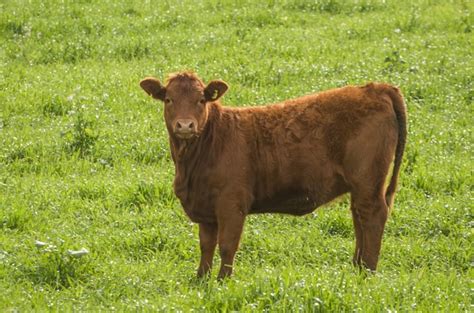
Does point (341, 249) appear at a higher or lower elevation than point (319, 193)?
lower

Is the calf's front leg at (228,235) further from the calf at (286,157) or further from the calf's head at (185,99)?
the calf's head at (185,99)

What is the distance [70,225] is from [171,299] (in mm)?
2836

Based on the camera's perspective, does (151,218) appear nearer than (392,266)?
No

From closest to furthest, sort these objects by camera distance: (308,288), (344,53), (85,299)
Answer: (308,288)
(85,299)
(344,53)

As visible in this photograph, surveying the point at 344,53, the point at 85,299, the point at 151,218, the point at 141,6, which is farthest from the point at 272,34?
the point at 85,299

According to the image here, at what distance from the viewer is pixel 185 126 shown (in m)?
8.70

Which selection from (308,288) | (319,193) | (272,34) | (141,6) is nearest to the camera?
(308,288)

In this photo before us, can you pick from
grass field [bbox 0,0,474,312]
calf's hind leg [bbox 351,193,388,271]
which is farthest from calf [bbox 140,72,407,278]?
grass field [bbox 0,0,474,312]

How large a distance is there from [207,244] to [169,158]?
131 inches

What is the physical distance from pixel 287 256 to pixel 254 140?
126cm

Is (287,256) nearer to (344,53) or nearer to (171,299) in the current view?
(171,299)

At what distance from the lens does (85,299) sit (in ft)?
26.5

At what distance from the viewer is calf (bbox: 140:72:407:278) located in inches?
354

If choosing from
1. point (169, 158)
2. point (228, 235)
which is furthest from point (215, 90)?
point (169, 158)
